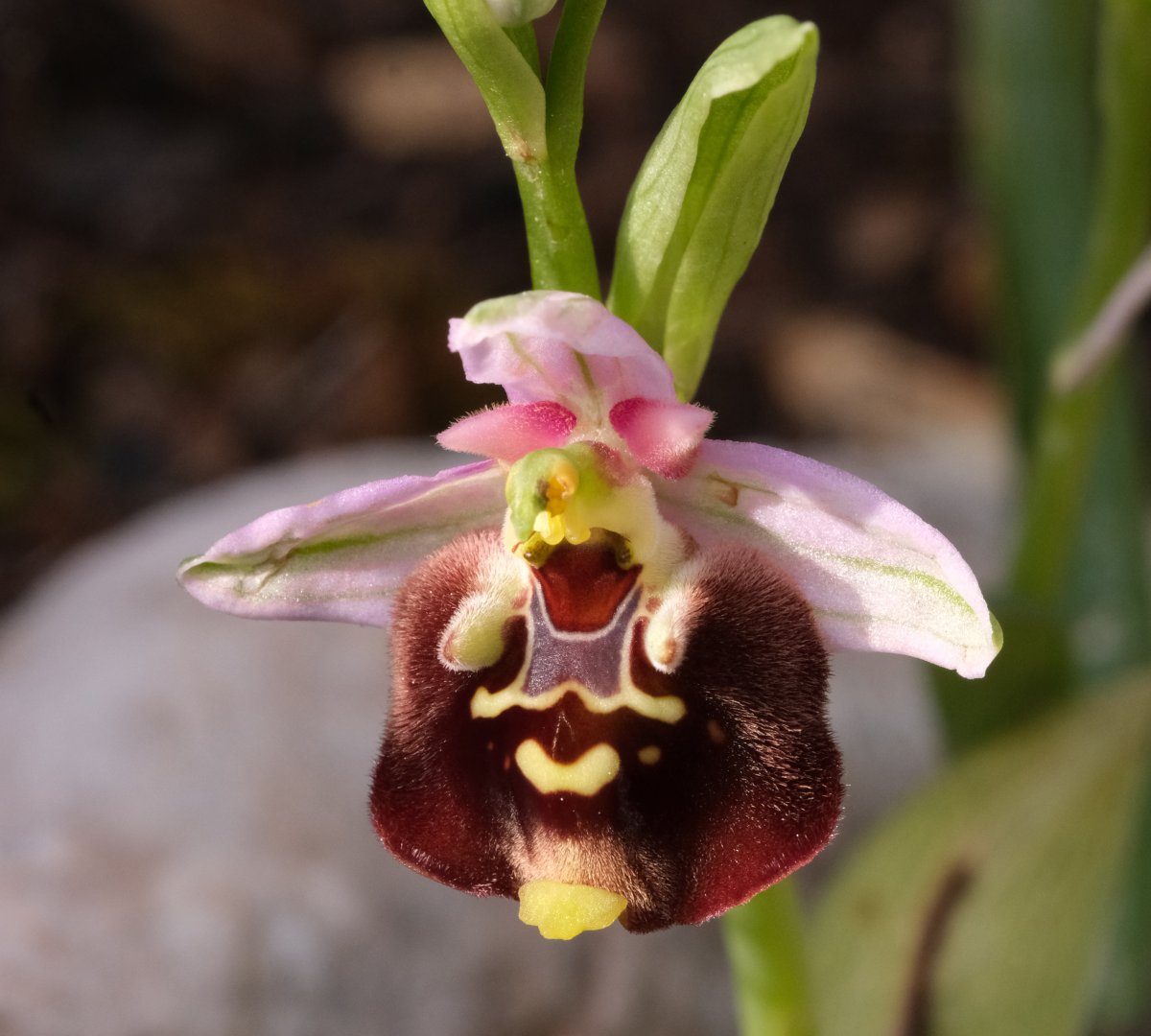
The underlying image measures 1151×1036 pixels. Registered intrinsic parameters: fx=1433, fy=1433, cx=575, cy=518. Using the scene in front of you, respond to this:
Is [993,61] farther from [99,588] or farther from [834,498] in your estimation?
[99,588]

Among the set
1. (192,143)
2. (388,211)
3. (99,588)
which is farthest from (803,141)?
(99,588)

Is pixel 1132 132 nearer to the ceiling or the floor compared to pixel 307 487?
nearer to the ceiling

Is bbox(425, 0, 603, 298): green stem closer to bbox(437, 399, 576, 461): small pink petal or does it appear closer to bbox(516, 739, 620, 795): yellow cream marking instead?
bbox(437, 399, 576, 461): small pink petal

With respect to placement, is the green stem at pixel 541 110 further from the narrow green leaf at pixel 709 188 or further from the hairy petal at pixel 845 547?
the hairy petal at pixel 845 547

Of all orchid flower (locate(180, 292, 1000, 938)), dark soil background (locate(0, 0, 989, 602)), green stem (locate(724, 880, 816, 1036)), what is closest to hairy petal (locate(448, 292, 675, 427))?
orchid flower (locate(180, 292, 1000, 938))

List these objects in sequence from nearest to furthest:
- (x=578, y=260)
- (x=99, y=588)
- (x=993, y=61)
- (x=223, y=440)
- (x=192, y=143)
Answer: (x=578, y=260), (x=993, y=61), (x=99, y=588), (x=223, y=440), (x=192, y=143)

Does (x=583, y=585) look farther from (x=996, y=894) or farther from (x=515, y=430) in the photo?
(x=996, y=894)

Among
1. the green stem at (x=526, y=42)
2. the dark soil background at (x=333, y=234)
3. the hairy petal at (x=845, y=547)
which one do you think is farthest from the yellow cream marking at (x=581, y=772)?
the dark soil background at (x=333, y=234)
